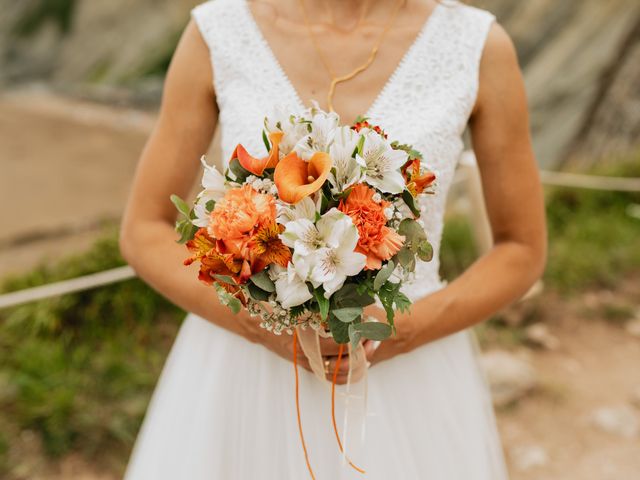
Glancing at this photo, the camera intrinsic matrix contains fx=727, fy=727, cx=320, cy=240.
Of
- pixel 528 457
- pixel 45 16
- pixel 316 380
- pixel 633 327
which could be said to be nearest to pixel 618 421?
pixel 528 457

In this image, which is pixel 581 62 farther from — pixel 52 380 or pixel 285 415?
pixel 285 415

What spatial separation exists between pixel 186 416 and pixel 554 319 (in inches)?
130

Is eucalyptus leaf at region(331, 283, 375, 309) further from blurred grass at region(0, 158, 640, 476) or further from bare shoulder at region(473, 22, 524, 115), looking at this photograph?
blurred grass at region(0, 158, 640, 476)

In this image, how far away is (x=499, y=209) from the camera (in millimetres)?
1727

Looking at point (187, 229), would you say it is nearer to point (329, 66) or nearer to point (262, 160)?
point (262, 160)

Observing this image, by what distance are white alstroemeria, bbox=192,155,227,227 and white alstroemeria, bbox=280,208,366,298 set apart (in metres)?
0.17

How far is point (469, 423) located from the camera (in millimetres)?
1822

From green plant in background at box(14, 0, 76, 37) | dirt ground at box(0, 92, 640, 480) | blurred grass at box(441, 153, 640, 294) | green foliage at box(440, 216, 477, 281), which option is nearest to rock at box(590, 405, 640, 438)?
dirt ground at box(0, 92, 640, 480)

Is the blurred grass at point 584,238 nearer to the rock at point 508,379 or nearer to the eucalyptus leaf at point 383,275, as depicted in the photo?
the rock at point 508,379

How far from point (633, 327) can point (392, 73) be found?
343 centimetres

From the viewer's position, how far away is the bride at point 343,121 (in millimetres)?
1643

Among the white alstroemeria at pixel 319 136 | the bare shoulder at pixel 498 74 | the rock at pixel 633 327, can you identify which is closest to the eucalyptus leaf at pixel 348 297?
the white alstroemeria at pixel 319 136

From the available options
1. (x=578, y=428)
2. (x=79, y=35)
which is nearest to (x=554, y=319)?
(x=578, y=428)

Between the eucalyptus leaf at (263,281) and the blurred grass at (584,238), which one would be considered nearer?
the eucalyptus leaf at (263,281)
